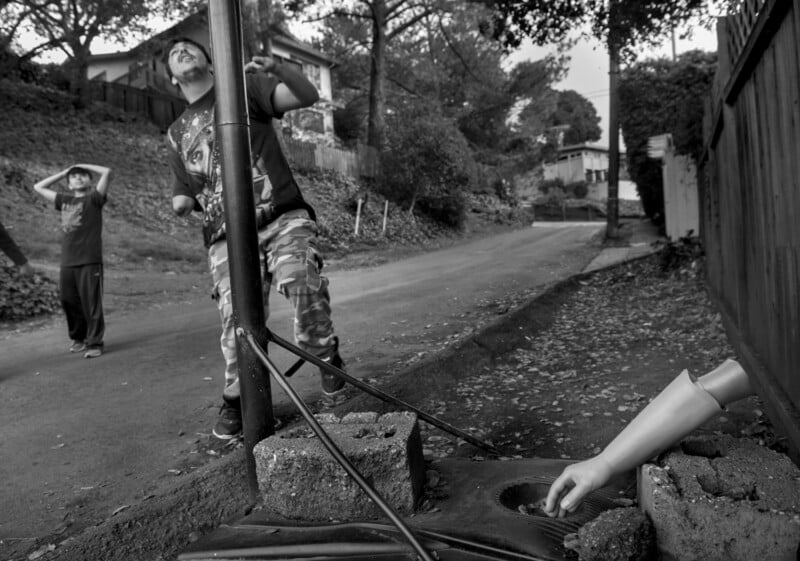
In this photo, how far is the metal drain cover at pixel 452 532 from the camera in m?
2.29

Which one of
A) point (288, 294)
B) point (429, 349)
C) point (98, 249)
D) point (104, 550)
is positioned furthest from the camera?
point (98, 249)

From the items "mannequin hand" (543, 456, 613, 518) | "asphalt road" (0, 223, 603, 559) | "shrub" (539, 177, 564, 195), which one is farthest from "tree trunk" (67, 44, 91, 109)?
"shrub" (539, 177, 564, 195)

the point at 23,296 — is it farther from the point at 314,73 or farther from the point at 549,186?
the point at 549,186

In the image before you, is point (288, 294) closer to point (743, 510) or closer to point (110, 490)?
point (110, 490)

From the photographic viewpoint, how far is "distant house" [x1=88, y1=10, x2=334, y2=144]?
28.5m

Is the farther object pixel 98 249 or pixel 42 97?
pixel 42 97

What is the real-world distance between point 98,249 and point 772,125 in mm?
5875

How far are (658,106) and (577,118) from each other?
6281cm

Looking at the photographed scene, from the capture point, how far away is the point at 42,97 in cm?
2222

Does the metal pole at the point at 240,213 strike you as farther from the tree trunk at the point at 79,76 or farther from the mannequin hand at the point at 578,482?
the tree trunk at the point at 79,76

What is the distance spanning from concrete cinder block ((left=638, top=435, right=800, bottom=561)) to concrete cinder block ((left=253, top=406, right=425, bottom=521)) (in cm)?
86

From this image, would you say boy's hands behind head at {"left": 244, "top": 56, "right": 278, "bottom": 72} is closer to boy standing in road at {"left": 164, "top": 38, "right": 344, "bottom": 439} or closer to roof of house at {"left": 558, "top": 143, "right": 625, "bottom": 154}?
boy standing in road at {"left": 164, "top": 38, "right": 344, "bottom": 439}

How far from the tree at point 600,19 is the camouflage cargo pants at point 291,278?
17.9 ft

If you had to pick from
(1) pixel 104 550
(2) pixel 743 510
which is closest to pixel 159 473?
(1) pixel 104 550
